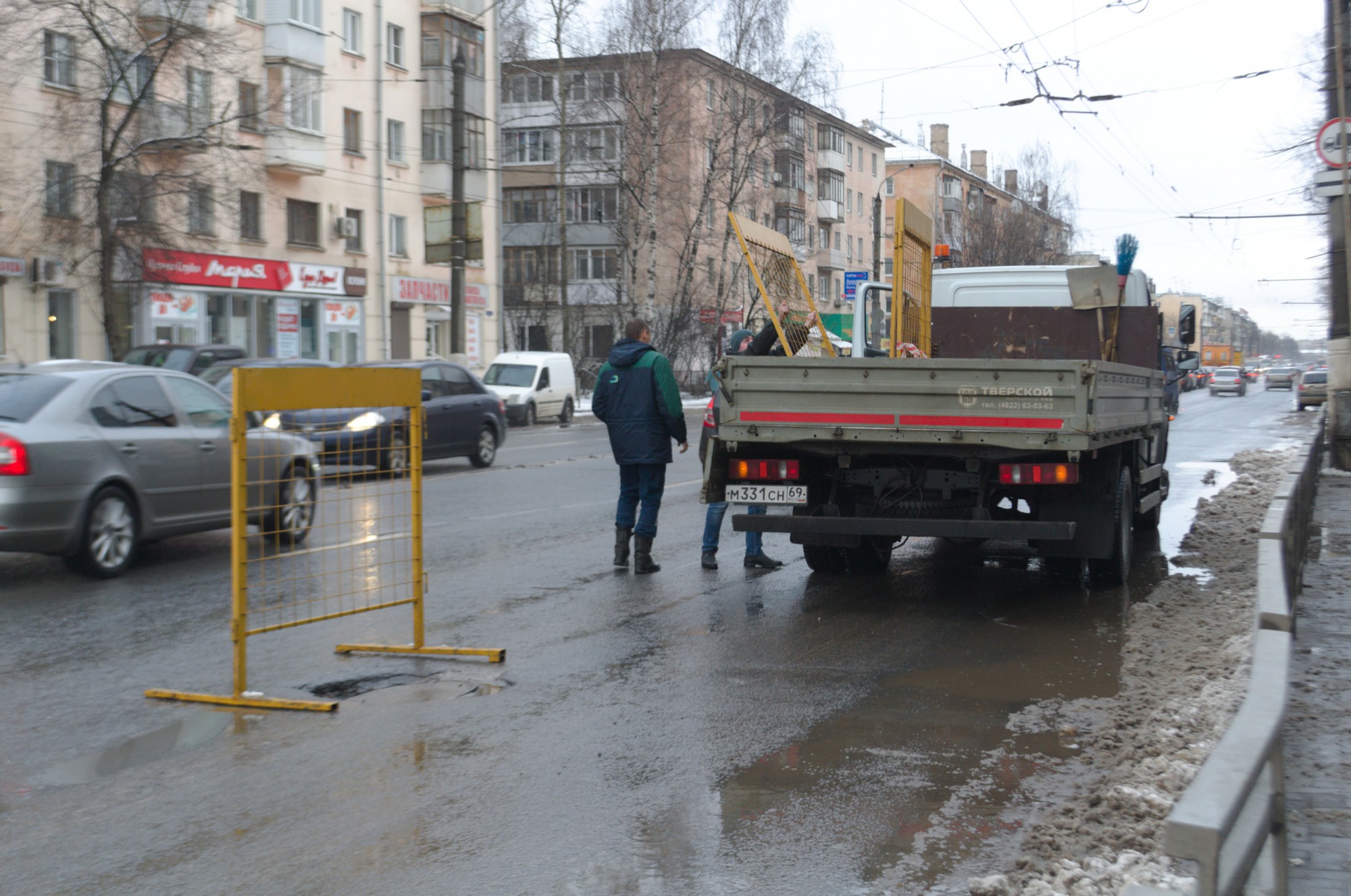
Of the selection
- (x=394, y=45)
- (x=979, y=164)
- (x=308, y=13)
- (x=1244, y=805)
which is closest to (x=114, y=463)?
(x=1244, y=805)

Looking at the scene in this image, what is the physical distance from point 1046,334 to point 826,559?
300 cm

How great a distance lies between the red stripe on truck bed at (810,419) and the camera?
776 centimetres

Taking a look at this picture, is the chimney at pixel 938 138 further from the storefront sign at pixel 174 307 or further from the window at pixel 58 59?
the window at pixel 58 59

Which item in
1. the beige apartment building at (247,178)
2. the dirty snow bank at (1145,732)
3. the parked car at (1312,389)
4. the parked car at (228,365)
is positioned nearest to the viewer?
the dirty snow bank at (1145,732)

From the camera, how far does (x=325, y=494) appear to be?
887 centimetres

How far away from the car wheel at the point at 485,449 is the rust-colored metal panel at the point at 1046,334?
10297mm

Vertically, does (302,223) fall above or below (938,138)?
below

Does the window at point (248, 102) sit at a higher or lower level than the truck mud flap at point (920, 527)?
higher

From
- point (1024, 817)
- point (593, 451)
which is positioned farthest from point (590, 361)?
point (1024, 817)

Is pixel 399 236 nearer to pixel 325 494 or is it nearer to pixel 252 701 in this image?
pixel 325 494

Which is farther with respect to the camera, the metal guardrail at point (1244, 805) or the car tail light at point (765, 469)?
the car tail light at point (765, 469)

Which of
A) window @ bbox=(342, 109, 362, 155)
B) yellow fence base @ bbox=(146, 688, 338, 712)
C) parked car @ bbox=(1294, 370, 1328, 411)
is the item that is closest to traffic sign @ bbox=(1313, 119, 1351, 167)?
yellow fence base @ bbox=(146, 688, 338, 712)

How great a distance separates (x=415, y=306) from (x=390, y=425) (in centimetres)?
3546

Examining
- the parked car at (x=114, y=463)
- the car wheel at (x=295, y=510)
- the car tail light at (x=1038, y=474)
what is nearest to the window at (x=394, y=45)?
the car wheel at (x=295, y=510)
